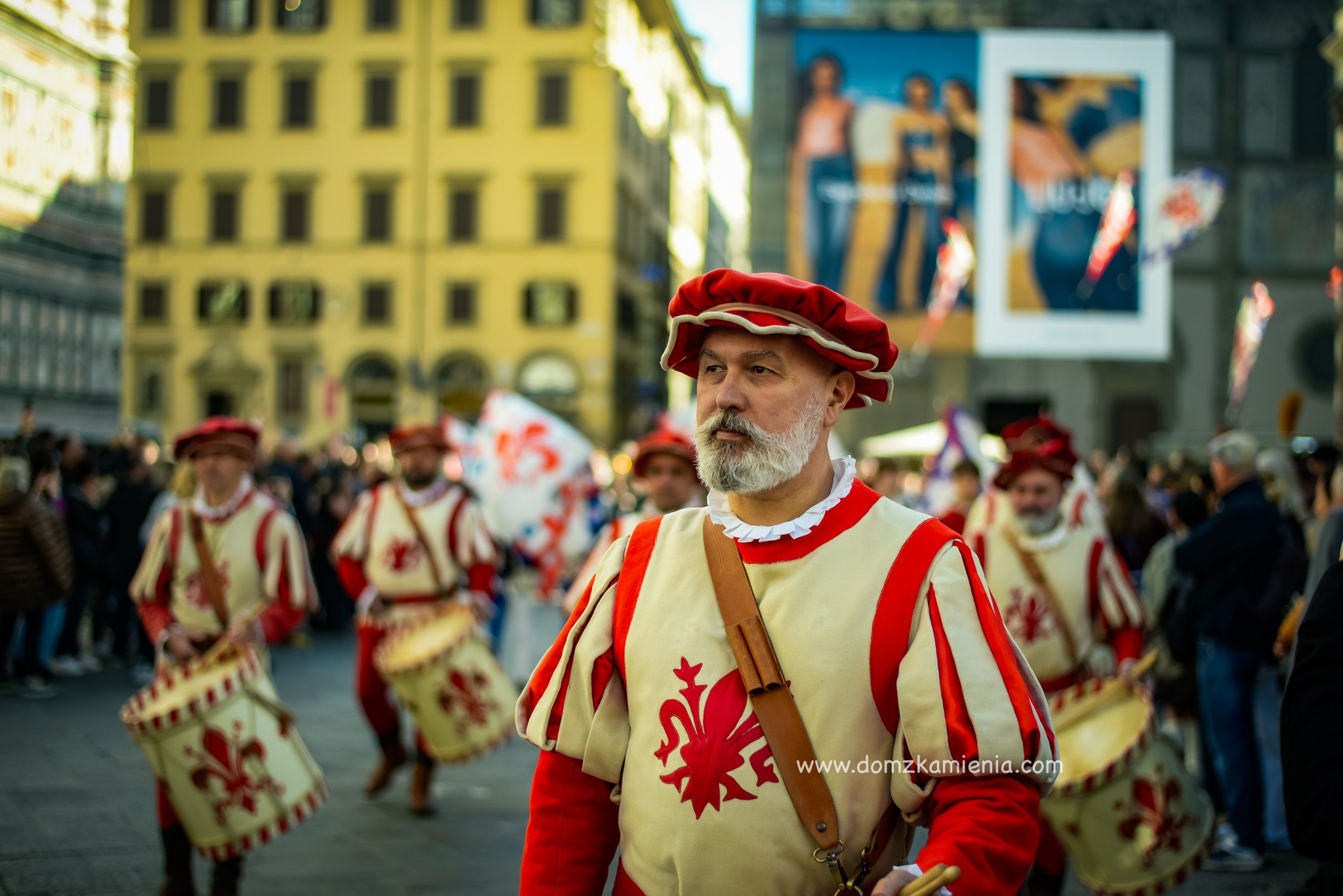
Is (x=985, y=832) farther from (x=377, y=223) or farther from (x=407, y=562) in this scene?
Answer: (x=377, y=223)

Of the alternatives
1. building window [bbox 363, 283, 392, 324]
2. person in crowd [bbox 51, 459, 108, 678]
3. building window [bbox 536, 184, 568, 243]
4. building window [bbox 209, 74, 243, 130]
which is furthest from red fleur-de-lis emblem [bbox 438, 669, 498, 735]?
building window [bbox 209, 74, 243, 130]

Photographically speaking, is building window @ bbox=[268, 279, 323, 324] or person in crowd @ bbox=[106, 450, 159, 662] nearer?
person in crowd @ bbox=[106, 450, 159, 662]

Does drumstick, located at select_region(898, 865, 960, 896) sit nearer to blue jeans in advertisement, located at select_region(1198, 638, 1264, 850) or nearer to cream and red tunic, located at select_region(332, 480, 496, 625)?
blue jeans in advertisement, located at select_region(1198, 638, 1264, 850)

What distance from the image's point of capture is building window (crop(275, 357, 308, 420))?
46656mm

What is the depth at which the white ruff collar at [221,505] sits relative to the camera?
608 cm

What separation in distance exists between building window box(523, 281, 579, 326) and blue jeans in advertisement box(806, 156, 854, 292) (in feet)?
67.4

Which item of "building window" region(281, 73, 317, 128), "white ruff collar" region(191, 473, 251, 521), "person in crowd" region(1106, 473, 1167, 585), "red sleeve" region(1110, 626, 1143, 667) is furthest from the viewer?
"building window" region(281, 73, 317, 128)

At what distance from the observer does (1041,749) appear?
2381 mm

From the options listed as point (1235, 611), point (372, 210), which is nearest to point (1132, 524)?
point (1235, 611)

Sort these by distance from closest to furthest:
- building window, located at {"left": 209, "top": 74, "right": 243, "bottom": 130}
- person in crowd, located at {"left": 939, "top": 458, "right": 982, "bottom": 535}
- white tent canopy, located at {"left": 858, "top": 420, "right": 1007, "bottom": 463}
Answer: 1. person in crowd, located at {"left": 939, "top": 458, "right": 982, "bottom": 535}
2. white tent canopy, located at {"left": 858, "top": 420, "right": 1007, "bottom": 463}
3. building window, located at {"left": 209, "top": 74, "right": 243, "bottom": 130}

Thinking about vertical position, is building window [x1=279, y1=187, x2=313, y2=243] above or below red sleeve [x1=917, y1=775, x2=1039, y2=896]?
above

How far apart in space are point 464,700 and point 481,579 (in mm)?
1026

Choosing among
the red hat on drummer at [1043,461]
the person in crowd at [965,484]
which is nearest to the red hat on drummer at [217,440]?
the red hat on drummer at [1043,461]

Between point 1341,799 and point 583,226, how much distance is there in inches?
1803
